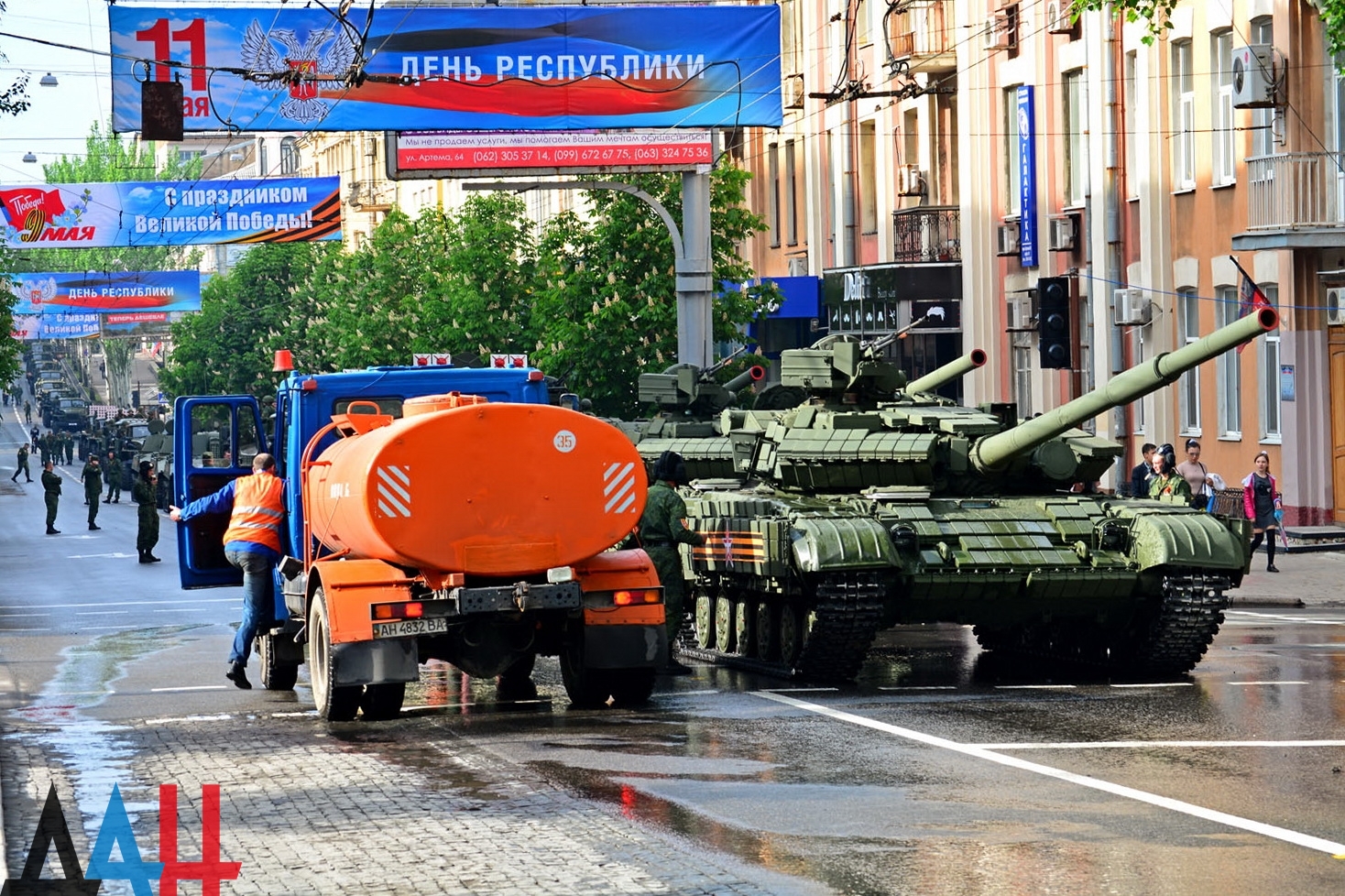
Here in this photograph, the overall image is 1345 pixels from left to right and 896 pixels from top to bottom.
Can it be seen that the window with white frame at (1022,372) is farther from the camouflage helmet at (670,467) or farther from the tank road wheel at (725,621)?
the camouflage helmet at (670,467)

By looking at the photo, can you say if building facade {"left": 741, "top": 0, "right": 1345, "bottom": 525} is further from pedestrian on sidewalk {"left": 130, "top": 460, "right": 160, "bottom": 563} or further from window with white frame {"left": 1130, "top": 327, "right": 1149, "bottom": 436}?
pedestrian on sidewalk {"left": 130, "top": 460, "right": 160, "bottom": 563}

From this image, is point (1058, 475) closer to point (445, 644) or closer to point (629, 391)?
point (445, 644)

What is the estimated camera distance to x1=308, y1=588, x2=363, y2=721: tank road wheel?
13883mm

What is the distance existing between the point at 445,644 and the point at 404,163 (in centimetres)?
1915

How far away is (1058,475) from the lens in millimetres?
17125

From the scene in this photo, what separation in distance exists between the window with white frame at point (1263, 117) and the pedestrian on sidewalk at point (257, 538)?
1671 cm

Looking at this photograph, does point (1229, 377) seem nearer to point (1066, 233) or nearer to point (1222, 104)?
point (1222, 104)

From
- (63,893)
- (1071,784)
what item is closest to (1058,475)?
(1071,784)

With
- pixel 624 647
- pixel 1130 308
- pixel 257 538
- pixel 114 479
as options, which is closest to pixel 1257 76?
pixel 1130 308

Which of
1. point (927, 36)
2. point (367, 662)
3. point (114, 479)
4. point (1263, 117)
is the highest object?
point (927, 36)

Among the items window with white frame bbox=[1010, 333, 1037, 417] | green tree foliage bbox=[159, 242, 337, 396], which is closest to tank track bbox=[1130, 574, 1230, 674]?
window with white frame bbox=[1010, 333, 1037, 417]

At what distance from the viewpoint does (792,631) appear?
16.2 m

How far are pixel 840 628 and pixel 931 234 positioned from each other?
25493 millimetres

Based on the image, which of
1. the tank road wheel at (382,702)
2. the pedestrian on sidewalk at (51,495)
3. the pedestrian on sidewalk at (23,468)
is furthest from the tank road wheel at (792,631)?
the pedestrian on sidewalk at (23,468)
